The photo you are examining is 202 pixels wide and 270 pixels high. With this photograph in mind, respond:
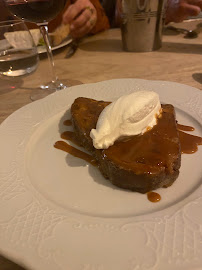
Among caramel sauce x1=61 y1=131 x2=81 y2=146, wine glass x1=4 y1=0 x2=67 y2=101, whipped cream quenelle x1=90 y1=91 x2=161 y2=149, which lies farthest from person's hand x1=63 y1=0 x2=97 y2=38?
whipped cream quenelle x1=90 y1=91 x2=161 y2=149

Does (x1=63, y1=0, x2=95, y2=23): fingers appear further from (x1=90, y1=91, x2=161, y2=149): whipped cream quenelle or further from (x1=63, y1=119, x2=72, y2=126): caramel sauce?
(x1=90, y1=91, x2=161, y2=149): whipped cream quenelle

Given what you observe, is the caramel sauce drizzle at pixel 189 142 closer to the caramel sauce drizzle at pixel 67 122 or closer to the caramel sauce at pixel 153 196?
the caramel sauce at pixel 153 196

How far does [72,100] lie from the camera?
5.96 feet

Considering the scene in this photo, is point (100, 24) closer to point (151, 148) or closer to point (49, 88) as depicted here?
point (49, 88)

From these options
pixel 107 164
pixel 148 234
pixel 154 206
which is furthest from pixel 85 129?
pixel 148 234

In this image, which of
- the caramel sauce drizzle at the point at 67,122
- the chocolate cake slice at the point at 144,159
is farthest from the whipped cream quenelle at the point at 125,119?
the caramel sauce drizzle at the point at 67,122

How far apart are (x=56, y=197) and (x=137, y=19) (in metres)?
2.01

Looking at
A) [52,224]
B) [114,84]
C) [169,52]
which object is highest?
[52,224]

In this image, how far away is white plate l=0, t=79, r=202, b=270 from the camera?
0.82 metres

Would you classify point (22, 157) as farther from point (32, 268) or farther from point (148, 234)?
point (148, 234)

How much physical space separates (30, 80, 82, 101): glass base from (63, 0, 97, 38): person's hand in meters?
1.17

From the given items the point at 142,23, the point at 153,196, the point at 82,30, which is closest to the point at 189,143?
the point at 153,196

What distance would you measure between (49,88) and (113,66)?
2.32 ft

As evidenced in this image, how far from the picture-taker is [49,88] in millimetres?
2145
